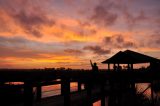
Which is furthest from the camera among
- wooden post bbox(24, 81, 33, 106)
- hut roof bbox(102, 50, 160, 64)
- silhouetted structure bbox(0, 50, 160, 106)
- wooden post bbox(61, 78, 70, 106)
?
hut roof bbox(102, 50, 160, 64)

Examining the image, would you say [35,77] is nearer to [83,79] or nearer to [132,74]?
[83,79]

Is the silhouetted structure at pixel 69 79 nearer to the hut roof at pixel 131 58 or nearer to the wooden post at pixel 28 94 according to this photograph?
the wooden post at pixel 28 94

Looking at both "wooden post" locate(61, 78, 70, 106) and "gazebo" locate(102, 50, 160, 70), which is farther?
"gazebo" locate(102, 50, 160, 70)

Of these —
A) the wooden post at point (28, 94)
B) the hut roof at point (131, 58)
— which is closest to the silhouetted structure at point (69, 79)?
the wooden post at point (28, 94)

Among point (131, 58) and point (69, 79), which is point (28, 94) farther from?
point (131, 58)

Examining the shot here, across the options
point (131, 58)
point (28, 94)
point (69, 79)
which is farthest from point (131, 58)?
point (28, 94)

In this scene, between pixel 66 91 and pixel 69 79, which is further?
pixel 69 79

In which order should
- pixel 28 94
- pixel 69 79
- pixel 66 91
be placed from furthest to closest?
pixel 69 79 → pixel 66 91 → pixel 28 94

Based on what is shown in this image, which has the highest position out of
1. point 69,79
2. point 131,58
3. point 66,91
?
point 131,58

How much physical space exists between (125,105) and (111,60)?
33.2 ft

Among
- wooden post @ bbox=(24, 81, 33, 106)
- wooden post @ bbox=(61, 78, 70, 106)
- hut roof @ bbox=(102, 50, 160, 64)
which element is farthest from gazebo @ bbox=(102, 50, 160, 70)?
wooden post @ bbox=(24, 81, 33, 106)

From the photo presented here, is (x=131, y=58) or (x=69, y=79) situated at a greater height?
(x=131, y=58)

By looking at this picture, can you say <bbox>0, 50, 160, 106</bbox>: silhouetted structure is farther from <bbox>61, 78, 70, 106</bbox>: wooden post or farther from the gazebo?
the gazebo

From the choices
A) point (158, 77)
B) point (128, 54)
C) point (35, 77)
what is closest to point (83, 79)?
point (35, 77)
